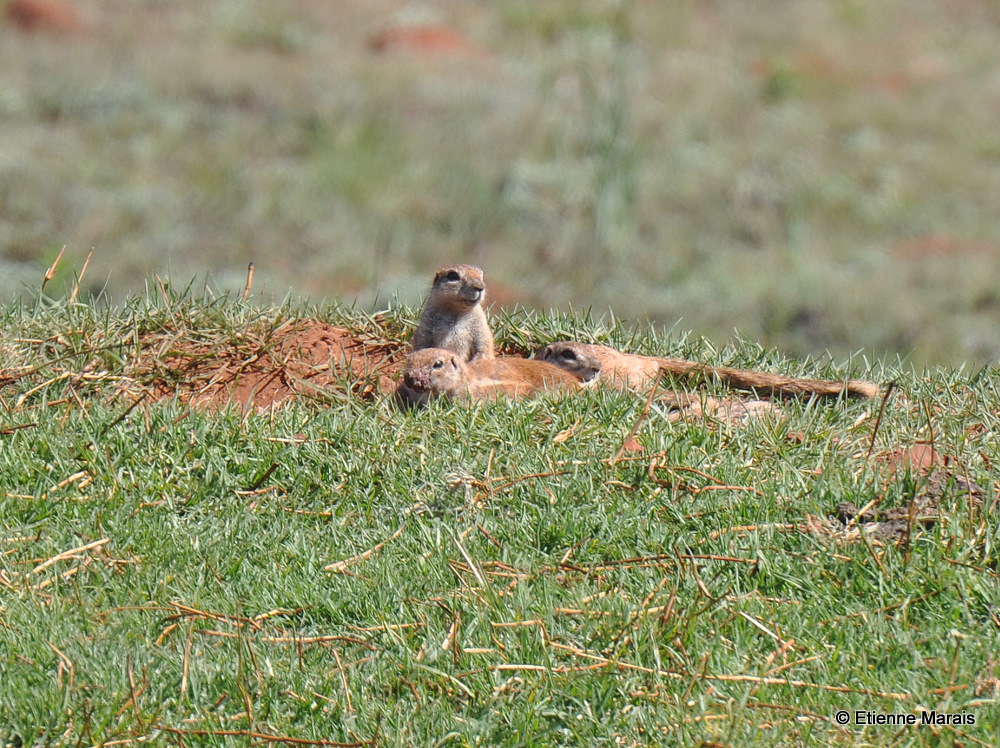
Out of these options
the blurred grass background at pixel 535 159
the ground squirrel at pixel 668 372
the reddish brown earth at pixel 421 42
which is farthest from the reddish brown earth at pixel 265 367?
the reddish brown earth at pixel 421 42

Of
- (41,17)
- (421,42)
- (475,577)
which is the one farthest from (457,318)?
(41,17)

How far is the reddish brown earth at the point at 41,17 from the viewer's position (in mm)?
23344

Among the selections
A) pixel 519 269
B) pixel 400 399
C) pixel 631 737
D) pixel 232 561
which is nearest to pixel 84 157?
pixel 519 269

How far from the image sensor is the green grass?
3287 millimetres

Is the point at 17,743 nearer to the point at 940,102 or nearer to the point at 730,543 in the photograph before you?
the point at 730,543

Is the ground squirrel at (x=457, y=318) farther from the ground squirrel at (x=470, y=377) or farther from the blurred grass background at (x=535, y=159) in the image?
the blurred grass background at (x=535, y=159)

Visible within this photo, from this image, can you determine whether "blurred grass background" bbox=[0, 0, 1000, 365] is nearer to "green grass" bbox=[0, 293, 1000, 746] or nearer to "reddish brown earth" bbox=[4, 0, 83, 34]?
"reddish brown earth" bbox=[4, 0, 83, 34]

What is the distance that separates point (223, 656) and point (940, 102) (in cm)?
2283

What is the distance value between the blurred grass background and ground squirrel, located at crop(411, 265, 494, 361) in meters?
5.36

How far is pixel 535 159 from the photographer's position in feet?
66.2

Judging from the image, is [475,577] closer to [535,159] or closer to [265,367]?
[265,367]

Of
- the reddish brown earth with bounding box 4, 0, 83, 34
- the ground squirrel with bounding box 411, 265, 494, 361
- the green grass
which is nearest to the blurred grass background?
the reddish brown earth with bounding box 4, 0, 83, 34

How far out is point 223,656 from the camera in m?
3.50

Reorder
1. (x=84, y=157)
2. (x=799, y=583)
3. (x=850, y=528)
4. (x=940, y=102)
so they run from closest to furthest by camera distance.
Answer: (x=799, y=583), (x=850, y=528), (x=84, y=157), (x=940, y=102)
